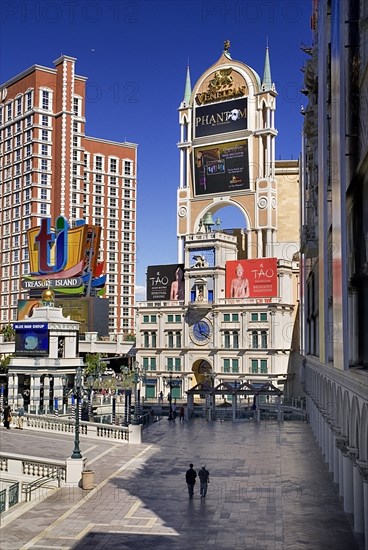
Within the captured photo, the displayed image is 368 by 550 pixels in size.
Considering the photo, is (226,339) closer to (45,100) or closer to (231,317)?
(231,317)

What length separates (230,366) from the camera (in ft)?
248

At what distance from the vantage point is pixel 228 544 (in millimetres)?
21078

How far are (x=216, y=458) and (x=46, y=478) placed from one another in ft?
34.4

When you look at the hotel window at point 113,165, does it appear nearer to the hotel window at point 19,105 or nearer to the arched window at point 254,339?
the hotel window at point 19,105

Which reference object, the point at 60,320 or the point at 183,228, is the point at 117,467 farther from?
the point at 183,228

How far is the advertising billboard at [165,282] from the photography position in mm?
82375

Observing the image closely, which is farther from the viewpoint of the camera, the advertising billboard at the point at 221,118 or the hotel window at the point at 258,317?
the advertising billboard at the point at 221,118

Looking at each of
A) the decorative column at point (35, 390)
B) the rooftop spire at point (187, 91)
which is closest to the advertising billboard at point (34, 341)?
the decorative column at point (35, 390)

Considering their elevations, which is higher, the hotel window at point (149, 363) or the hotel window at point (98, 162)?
the hotel window at point (98, 162)

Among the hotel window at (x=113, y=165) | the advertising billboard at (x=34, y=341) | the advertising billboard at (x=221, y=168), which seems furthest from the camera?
the hotel window at (x=113, y=165)

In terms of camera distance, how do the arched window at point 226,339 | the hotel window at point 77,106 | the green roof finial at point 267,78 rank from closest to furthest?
the arched window at point 226,339 → the green roof finial at point 267,78 → the hotel window at point 77,106

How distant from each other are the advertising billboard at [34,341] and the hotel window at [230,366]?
20.0 metres

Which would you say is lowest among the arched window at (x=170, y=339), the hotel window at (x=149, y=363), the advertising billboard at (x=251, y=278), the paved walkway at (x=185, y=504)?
the paved walkway at (x=185, y=504)

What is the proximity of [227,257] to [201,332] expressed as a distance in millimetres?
9089
